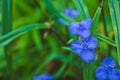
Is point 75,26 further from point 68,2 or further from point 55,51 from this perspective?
point 68,2

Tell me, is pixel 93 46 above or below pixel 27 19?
below

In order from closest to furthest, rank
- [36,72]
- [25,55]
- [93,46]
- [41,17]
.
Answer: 1. [93,46]
2. [36,72]
3. [25,55]
4. [41,17]

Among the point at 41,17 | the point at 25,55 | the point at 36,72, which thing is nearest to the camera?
the point at 36,72

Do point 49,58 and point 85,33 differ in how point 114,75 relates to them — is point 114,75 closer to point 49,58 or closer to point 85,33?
point 85,33

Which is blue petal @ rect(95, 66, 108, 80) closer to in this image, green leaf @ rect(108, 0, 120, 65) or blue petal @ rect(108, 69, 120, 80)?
blue petal @ rect(108, 69, 120, 80)

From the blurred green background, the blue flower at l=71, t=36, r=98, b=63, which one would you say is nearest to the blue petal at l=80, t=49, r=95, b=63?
the blue flower at l=71, t=36, r=98, b=63

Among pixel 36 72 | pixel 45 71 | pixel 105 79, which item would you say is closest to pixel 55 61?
pixel 45 71

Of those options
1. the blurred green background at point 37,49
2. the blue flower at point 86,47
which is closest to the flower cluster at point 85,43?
the blue flower at point 86,47
